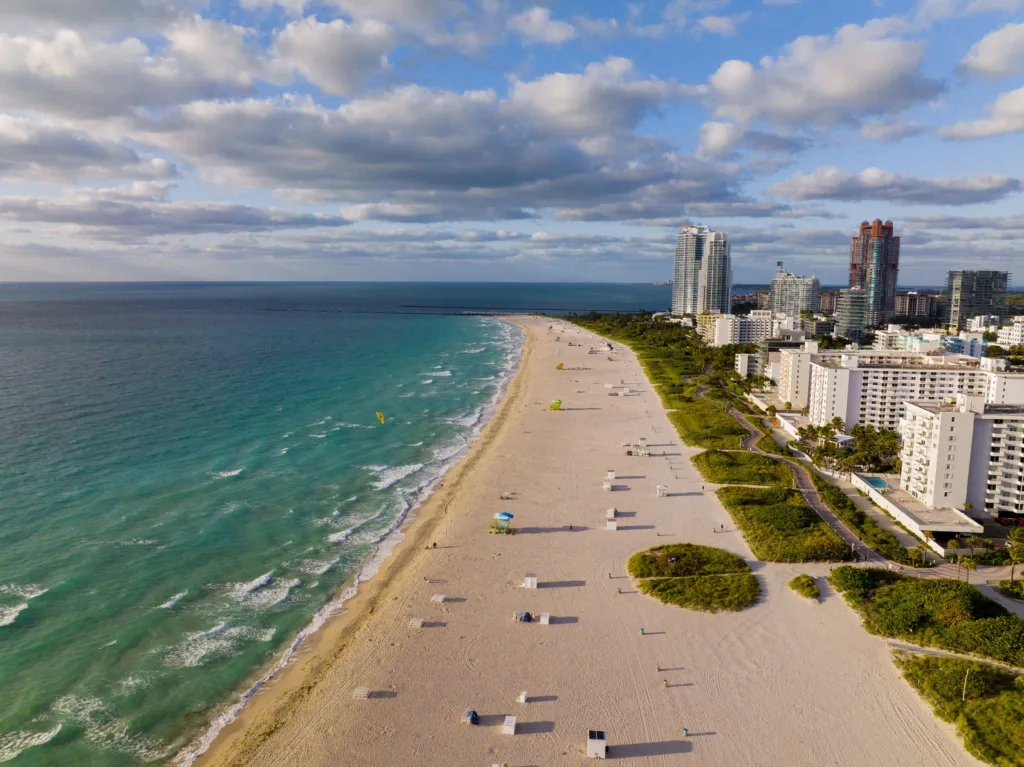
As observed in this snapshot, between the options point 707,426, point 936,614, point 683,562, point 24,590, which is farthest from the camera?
point 707,426

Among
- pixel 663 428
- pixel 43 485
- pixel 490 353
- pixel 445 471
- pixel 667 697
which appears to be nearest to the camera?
pixel 667 697

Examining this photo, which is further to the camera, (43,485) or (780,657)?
(43,485)

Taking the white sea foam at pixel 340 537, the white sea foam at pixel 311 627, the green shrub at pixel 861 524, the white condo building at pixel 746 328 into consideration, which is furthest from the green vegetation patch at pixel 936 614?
the white condo building at pixel 746 328

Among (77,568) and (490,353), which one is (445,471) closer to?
(77,568)

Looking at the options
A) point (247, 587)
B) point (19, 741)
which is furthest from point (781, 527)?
point (19, 741)

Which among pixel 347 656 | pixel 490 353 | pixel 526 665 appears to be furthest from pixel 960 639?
pixel 490 353

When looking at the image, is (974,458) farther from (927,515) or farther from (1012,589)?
(1012,589)
